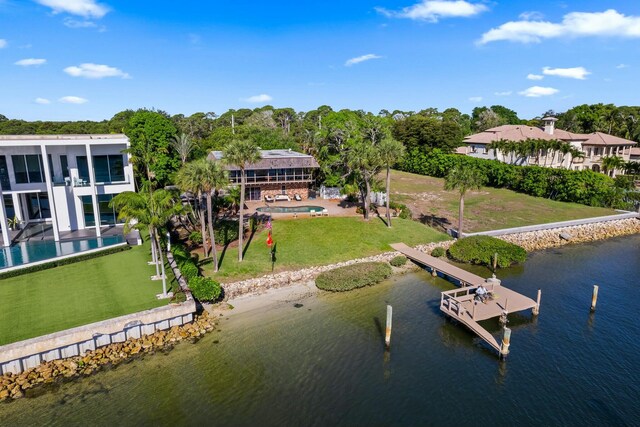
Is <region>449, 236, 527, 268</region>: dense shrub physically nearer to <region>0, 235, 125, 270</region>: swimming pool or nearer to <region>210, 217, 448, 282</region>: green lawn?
<region>210, 217, 448, 282</region>: green lawn

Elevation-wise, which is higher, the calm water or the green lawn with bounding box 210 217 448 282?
the green lawn with bounding box 210 217 448 282

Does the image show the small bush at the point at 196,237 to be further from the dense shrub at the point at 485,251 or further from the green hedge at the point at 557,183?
the green hedge at the point at 557,183

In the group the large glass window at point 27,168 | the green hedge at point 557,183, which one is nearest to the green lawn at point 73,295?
the large glass window at point 27,168

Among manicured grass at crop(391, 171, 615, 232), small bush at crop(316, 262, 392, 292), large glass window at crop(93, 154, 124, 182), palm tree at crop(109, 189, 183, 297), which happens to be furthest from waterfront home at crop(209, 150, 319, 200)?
palm tree at crop(109, 189, 183, 297)

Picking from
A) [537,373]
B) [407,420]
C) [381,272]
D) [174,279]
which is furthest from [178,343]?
[537,373]

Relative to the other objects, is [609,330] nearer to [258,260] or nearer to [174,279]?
[258,260]
